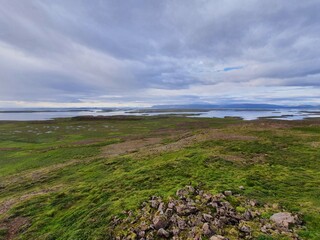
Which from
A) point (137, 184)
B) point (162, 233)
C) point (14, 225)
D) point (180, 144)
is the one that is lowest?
point (14, 225)

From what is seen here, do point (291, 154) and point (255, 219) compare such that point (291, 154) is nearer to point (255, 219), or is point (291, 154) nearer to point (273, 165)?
point (273, 165)

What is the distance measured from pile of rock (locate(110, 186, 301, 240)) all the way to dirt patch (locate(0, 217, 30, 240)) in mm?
6633

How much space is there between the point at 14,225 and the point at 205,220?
12256 mm

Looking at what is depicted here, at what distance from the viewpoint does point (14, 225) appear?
523 inches

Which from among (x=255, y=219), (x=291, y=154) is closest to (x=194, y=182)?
(x=255, y=219)

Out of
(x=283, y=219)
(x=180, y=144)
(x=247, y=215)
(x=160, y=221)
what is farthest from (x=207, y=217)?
(x=180, y=144)

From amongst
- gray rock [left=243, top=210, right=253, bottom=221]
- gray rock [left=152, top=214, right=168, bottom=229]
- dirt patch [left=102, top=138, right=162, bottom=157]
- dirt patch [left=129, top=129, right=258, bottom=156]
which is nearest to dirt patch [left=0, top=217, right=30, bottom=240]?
gray rock [left=152, top=214, right=168, bottom=229]

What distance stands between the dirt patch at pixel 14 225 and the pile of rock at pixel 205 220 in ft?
21.8

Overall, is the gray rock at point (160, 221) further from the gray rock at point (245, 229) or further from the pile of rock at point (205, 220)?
the gray rock at point (245, 229)

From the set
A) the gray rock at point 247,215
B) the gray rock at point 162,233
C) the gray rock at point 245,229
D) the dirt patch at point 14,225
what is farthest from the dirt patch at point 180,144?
the gray rock at point 245,229

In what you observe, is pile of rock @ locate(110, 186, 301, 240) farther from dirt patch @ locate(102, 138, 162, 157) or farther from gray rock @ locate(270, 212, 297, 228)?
dirt patch @ locate(102, 138, 162, 157)

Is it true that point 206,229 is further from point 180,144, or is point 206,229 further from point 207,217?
point 180,144

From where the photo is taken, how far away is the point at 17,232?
40.9 ft

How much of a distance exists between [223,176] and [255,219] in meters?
6.77
